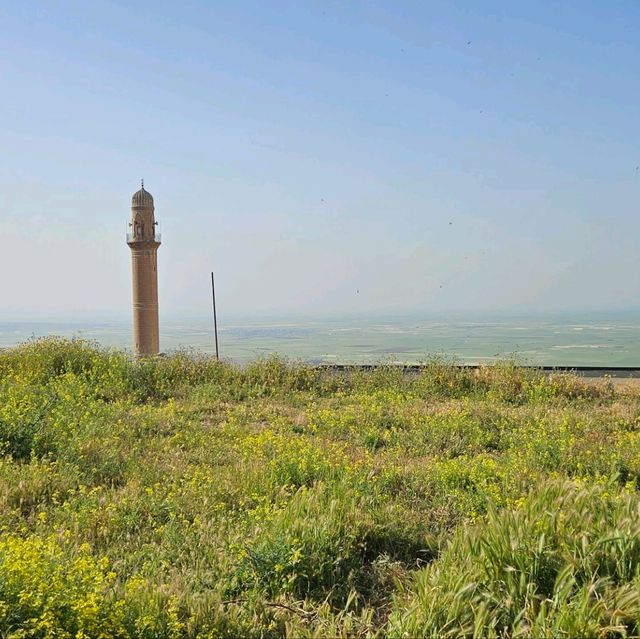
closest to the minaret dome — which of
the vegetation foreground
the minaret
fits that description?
the minaret

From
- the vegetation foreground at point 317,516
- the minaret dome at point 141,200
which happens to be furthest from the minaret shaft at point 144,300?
the vegetation foreground at point 317,516

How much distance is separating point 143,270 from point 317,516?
2119cm

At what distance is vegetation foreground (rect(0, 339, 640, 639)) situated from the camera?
3.10 metres

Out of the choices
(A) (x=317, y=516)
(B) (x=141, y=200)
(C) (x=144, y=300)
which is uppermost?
(B) (x=141, y=200)

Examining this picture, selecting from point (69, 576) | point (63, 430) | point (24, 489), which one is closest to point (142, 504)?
point (24, 489)

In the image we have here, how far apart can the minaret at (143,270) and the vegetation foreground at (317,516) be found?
1377 cm

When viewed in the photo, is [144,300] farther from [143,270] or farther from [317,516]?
[317,516]

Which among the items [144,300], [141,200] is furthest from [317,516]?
[141,200]

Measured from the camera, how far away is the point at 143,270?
2428cm

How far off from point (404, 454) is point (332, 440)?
1057mm

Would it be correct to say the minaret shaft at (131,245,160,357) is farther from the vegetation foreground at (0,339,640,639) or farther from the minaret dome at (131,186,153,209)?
the vegetation foreground at (0,339,640,639)

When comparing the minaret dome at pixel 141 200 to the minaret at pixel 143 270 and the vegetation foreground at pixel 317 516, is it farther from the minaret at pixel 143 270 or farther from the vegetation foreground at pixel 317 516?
the vegetation foreground at pixel 317 516

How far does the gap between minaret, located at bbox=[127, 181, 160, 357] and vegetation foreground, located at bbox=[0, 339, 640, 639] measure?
45.2 ft

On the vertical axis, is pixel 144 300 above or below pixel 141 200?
below
